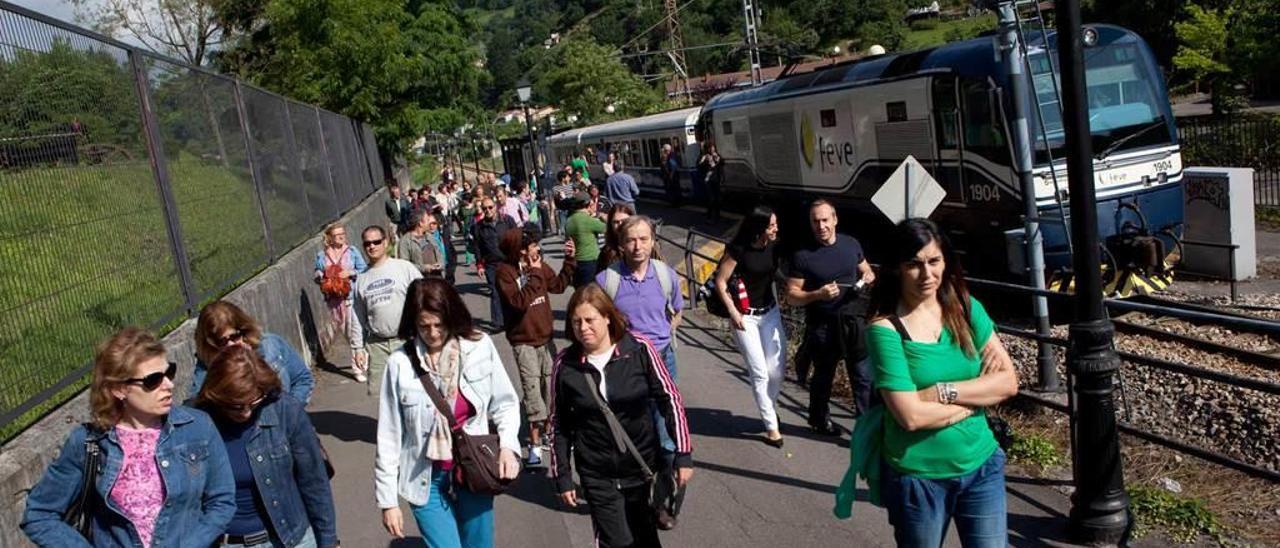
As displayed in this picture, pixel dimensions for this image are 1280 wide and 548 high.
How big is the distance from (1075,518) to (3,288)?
529 cm

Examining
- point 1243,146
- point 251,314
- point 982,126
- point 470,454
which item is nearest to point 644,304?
point 470,454

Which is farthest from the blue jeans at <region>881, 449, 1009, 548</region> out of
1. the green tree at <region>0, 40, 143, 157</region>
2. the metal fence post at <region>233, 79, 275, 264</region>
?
the metal fence post at <region>233, 79, 275, 264</region>

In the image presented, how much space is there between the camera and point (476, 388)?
4.75m

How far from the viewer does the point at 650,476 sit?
4859 millimetres

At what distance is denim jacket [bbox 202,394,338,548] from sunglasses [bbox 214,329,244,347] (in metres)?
0.67

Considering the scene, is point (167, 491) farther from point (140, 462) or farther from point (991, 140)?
point (991, 140)

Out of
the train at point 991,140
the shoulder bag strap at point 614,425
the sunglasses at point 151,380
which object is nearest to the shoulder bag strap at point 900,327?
the shoulder bag strap at point 614,425

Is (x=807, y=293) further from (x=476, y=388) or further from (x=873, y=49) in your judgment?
(x=873, y=49)

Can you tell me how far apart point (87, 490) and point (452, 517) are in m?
1.53

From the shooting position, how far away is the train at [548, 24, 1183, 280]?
1354cm

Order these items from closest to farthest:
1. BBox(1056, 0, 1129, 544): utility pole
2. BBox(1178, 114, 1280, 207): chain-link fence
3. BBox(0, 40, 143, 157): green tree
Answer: BBox(1056, 0, 1129, 544): utility pole
BBox(0, 40, 143, 157): green tree
BBox(1178, 114, 1280, 207): chain-link fence

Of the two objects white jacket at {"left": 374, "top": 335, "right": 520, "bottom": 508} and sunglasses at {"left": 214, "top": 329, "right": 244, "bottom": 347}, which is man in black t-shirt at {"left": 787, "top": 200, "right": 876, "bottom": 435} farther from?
sunglasses at {"left": 214, "top": 329, "right": 244, "bottom": 347}

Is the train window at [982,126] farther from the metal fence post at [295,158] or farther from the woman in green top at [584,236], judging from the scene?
the metal fence post at [295,158]

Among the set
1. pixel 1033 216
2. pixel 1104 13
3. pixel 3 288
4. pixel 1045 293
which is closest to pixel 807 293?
pixel 1045 293
